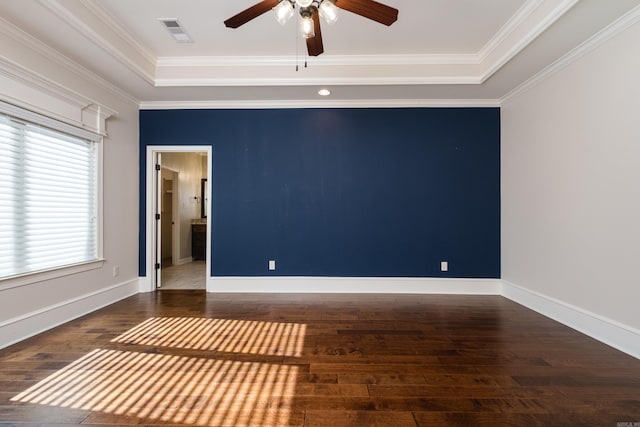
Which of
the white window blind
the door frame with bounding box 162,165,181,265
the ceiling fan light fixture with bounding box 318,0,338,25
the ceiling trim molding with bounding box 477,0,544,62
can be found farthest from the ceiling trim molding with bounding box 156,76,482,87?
the door frame with bounding box 162,165,181,265

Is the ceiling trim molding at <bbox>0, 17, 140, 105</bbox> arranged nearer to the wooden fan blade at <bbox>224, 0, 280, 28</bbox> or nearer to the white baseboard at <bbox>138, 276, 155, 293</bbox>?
the wooden fan blade at <bbox>224, 0, 280, 28</bbox>

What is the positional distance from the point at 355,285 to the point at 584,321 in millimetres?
2439

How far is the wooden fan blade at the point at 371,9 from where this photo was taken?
6.27ft

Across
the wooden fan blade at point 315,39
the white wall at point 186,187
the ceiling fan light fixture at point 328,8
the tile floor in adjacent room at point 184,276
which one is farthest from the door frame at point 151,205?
the ceiling fan light fixture at point 328,8

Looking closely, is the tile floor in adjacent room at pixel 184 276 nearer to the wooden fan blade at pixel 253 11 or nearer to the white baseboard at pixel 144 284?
the white baseboard at pixel 144 284

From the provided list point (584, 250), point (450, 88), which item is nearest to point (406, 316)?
point (584, 250)

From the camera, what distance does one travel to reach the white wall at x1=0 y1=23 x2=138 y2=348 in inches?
101

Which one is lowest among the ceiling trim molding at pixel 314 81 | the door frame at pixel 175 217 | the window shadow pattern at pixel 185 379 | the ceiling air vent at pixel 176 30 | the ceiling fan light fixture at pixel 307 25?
the window shadow pattern at pixel 185 379

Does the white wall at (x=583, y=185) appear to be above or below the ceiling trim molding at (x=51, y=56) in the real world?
below

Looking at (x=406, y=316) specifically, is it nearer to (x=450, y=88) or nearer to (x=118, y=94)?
(x=450, y=88)

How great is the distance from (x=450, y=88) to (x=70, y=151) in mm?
4391

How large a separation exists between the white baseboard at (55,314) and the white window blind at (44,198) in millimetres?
401

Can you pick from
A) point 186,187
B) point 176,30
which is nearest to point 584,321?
point 176,30

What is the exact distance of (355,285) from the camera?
4.26m
